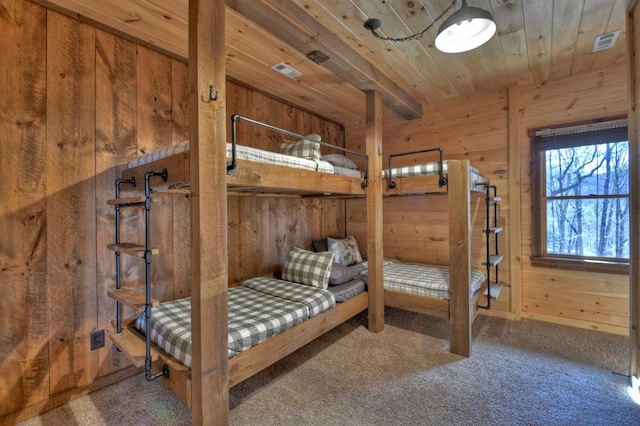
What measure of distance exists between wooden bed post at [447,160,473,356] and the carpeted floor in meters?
0.18

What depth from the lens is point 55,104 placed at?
1.86 metres

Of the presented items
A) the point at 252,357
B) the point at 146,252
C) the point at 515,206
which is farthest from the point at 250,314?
the point at 515,206

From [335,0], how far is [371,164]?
1.37m

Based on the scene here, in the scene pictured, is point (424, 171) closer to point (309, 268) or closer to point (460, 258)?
point (460, 258)

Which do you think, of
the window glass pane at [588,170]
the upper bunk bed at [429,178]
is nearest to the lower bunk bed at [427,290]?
the upper bunk bed at [429,178]

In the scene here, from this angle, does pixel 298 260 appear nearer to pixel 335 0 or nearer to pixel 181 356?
pixel 181 356

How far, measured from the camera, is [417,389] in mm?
1907

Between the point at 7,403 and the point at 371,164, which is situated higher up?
the point at 371,164

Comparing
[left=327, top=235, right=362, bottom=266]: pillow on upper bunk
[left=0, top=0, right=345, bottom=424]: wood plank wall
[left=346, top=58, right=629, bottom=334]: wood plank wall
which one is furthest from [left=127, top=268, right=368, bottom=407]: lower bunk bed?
[left=346, top=58, right=629, bottom=334]: wood plank wall

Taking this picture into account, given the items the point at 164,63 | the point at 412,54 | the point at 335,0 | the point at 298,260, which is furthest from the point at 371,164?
the point at 164,63

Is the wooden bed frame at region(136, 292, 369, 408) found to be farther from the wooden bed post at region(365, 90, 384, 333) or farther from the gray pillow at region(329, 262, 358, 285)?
the wooden bed post at region(365, 90, 384, 333)

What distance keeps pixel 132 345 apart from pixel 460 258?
8.02 feet

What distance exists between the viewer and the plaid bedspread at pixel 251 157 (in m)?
1.66

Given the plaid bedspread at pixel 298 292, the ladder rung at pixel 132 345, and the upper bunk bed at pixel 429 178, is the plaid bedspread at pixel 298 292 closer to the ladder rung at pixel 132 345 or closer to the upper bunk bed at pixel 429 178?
the ladder rung at pixel 132 345
